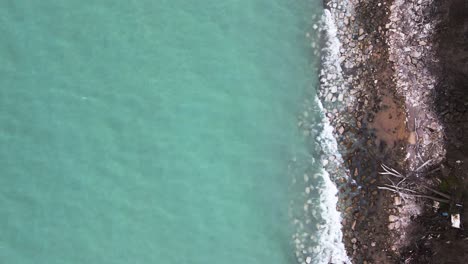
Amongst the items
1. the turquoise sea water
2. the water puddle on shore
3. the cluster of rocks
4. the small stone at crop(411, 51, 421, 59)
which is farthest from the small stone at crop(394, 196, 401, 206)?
the small stone at crop(411, 51, 421, 59)

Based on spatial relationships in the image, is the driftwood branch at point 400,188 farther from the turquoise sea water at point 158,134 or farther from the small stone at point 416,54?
the small stone at point 416,54

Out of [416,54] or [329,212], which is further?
[329,212]

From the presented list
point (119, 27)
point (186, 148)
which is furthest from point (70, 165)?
point (119, 27)

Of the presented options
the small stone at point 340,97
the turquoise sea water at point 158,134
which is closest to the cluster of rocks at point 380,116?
the small stone at point 340,97

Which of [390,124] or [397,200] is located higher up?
[390,124]

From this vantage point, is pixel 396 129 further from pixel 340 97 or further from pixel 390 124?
pixel 340 97

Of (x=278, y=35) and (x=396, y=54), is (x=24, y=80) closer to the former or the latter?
(x=278, y=35)

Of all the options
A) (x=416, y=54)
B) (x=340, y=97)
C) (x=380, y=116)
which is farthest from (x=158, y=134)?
(x=416, y=54)
